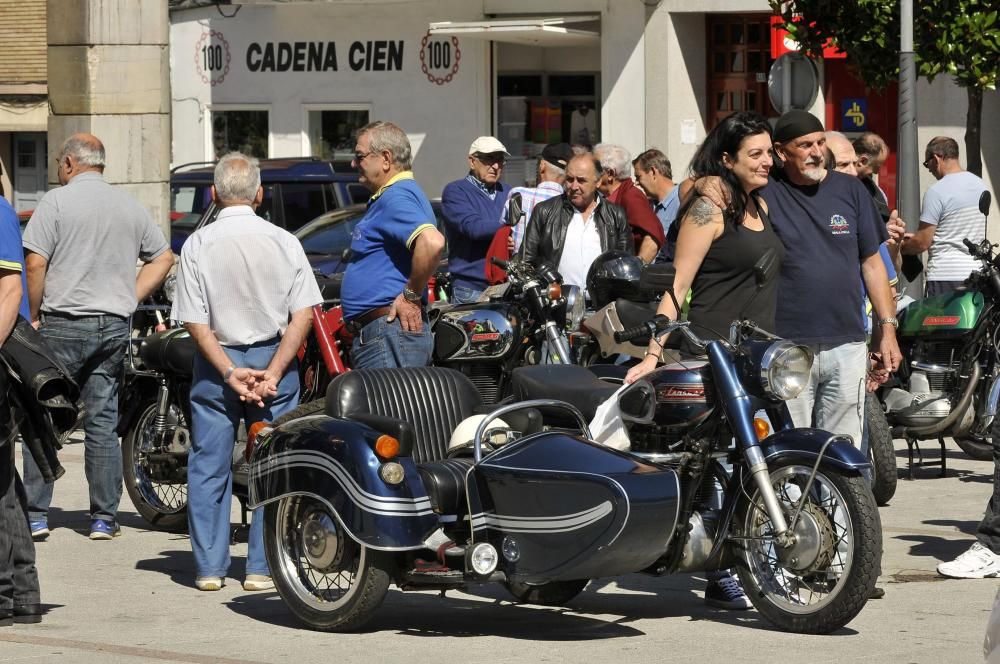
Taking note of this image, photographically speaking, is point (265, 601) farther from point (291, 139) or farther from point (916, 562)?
point (291, 139)

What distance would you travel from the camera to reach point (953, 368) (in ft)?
36.2

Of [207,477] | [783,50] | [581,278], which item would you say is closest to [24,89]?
[783,50]

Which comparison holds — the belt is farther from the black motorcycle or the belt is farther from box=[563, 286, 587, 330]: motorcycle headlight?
box=[563, 286, 587, 330]: motorcycle headlight

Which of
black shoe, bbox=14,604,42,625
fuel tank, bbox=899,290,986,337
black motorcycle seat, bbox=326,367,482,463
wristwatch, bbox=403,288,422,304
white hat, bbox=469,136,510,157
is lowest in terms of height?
black shoe, bbox=14,604,42,625

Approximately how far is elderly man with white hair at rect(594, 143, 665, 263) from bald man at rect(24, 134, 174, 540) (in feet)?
11.6

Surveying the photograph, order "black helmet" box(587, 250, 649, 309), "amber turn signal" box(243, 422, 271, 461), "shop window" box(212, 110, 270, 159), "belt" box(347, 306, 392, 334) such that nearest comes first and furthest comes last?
"amber turn signal" box(243, 422, 271, 461) < "belt" box(347, 306, 392, 334) < "black helmet" box(587, 250, 649, 309) < "shop window" box(212, 110, 270, 159)

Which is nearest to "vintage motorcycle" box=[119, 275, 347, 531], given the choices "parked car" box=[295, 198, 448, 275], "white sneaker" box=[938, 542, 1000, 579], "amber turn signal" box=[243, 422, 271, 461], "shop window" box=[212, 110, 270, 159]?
"amber turn signal" box=[243, 422, 271, 461]

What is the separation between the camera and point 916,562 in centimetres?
846

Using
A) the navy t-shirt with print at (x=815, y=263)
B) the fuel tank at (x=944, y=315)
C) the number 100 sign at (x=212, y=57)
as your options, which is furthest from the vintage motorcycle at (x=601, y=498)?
the number 100 sign at (x=212, y=57)

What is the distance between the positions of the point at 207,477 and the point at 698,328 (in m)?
2.37

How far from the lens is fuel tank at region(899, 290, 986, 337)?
11062 mm

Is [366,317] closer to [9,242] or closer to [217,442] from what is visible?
[217,442]

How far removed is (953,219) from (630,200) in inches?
109

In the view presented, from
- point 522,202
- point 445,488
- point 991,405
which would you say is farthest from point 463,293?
point 445,488
